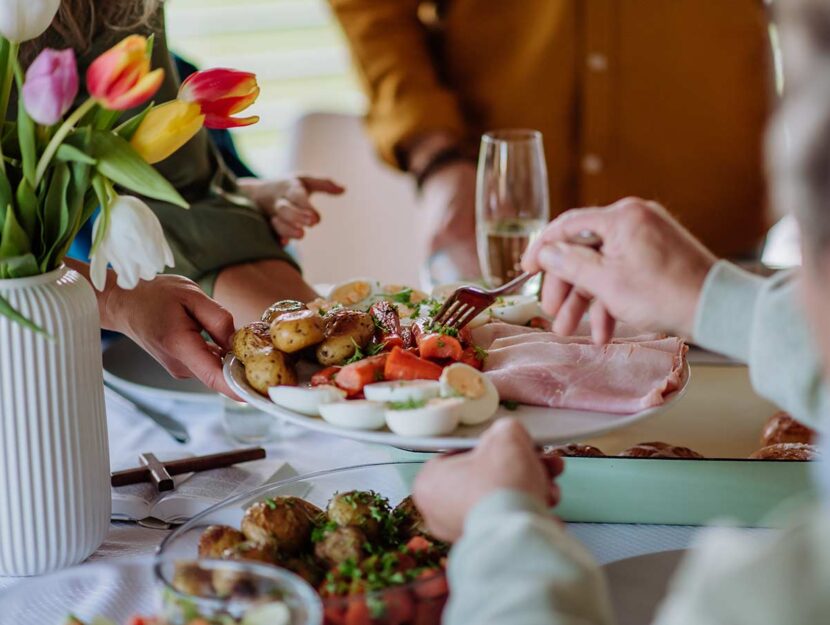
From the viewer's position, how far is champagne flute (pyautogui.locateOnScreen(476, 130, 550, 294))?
1.71 m

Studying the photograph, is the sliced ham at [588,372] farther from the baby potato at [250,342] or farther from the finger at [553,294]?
the baby potato at [250,342]

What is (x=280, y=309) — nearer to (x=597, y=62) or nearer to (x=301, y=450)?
(x=301, y=450)

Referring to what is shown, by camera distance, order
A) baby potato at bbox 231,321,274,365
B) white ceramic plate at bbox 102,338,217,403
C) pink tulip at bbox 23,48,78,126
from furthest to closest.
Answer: white ceramic plate at bbox 102,338,217,403 → baby potato at bbox 231,321,274,365 → pink tulip at bbox 23,48,78,126

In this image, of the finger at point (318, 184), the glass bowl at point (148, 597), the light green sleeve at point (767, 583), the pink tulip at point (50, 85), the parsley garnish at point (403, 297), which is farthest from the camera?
the finger at point (318, 184)

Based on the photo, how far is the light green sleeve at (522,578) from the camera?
696mm

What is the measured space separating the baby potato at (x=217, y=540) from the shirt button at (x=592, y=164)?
6.32 feet

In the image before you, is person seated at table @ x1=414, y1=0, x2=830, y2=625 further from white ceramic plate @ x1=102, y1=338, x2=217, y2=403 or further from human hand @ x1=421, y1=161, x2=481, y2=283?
human hand @ x1=421, y1=161, x2=481, y2=283

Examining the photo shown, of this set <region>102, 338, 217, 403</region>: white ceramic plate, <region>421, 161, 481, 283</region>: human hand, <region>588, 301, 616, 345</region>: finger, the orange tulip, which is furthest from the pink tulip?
<region>421, 161, 481, 283</region>: human hand

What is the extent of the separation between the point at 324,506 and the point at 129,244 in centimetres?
31

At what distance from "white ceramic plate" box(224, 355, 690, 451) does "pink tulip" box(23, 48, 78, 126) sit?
31 cm

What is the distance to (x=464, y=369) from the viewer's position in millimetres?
986

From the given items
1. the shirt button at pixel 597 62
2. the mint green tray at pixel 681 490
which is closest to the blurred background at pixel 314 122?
the shirt button at pixel 597 62

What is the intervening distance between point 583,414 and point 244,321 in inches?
29.9

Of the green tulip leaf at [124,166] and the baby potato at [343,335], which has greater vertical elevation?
the green tulip leaf at [124,166]
